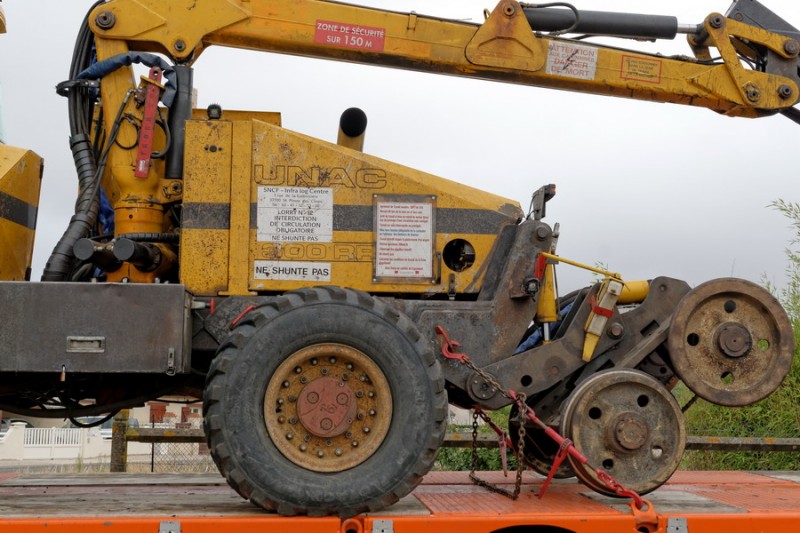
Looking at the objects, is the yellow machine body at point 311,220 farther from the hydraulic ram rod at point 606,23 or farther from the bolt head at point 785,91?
the bolt head at point 785,91

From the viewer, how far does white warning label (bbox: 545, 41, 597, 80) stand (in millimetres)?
7309

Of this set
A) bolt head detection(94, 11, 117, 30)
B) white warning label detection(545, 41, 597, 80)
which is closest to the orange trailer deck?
white warning label detection(545, 41, 597, 80)

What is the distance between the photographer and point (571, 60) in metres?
7.34

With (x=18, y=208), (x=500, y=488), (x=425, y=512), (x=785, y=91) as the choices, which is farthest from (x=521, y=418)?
(x=18, y=208)

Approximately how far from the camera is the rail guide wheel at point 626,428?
19.9 ft

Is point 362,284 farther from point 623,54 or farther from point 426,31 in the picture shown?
point 623,54

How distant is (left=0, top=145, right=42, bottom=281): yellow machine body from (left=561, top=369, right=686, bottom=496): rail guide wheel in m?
3.96

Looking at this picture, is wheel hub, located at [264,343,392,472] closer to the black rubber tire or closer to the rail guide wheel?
the black rubber tire

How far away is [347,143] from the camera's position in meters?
7.32

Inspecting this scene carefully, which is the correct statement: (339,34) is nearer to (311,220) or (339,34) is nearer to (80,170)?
(311,220)

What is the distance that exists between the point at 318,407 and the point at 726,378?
285 centimetres

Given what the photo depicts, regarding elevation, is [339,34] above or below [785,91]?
above

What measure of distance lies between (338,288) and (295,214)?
0.84 m

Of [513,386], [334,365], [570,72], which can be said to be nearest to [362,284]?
[334,365]
